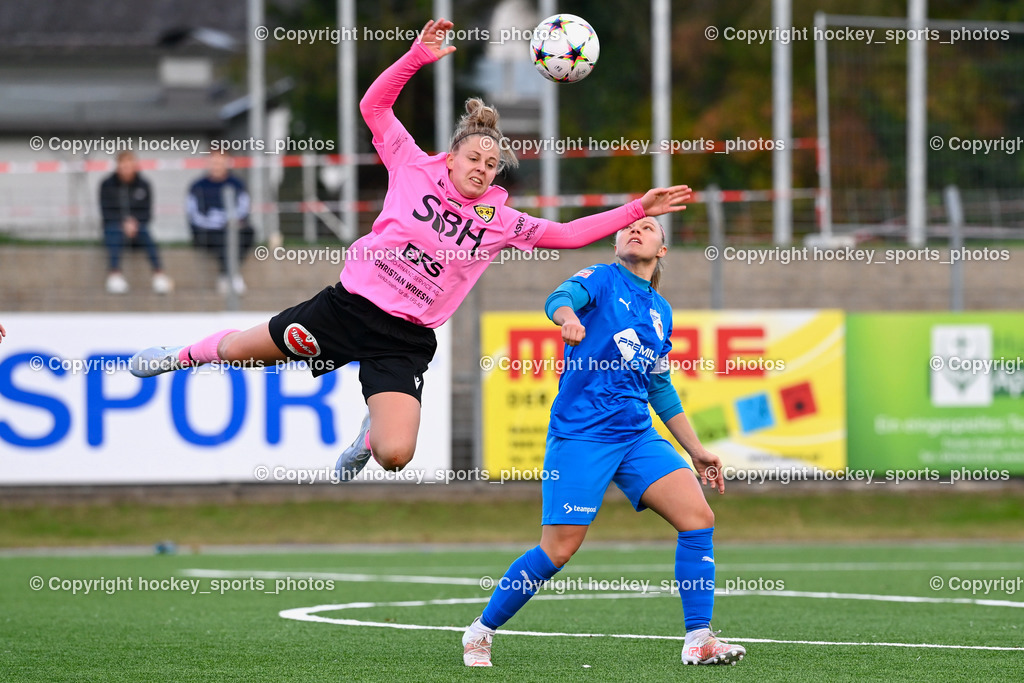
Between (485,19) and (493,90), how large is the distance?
2.93 meters

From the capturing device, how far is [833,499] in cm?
1573

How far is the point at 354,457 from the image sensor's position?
23.9 feet

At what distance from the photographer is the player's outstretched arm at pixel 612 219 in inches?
267

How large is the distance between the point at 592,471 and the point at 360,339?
1.47 meters

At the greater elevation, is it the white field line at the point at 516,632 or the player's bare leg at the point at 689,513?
the player's bare leg at the point at 689,513

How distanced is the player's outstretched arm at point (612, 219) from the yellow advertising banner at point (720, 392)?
24.2 ft

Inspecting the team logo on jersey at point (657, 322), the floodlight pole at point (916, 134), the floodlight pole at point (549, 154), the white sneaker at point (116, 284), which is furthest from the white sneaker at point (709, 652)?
the floodlight pole at point (916, 134)

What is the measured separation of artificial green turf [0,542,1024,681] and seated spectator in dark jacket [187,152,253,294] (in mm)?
4635

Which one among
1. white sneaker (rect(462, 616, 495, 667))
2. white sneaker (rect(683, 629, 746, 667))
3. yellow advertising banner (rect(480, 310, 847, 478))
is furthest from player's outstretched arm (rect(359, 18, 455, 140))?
yellow advertising banner (rect(480, 310, 847, 478))

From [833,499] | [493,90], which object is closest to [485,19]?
[493,90]

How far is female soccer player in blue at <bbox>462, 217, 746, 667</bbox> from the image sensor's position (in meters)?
6.52

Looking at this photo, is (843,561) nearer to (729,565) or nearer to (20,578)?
(729,565)

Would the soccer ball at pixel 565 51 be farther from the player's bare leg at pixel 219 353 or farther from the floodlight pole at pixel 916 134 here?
the floodlight pole at pixel 916 134

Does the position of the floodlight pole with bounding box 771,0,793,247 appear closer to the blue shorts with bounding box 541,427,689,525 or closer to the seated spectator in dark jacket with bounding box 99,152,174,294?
the seated spectator in dark jacket with bounding box 99,152,174,294
